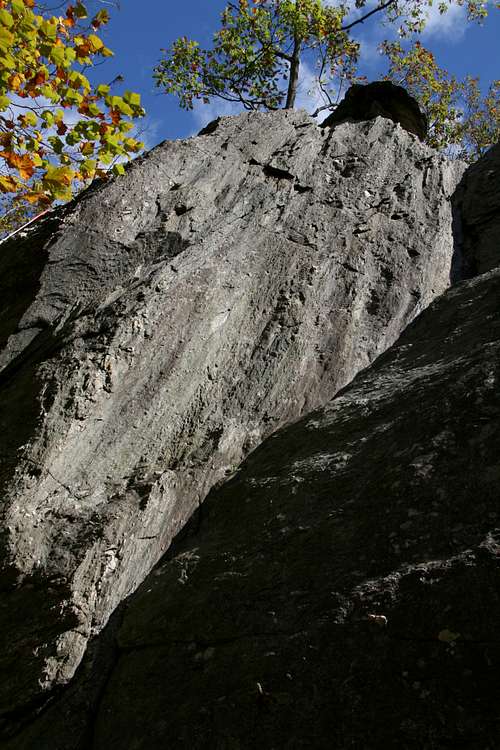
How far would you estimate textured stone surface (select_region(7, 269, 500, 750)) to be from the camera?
2609 mm

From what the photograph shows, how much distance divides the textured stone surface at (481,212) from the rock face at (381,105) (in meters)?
3.53

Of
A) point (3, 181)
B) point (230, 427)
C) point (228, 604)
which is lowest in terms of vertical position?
point (228, 604)

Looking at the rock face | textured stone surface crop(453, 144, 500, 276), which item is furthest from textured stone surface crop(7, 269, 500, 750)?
the rock face

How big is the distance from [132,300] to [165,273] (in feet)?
1.47

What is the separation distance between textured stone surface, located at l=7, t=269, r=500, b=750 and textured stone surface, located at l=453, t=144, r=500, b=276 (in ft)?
8.64

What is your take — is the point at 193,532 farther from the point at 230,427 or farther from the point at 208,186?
the point at 208,186

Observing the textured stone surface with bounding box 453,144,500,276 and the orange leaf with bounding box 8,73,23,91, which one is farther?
the orange leaf with bounding box 8,73,23,91

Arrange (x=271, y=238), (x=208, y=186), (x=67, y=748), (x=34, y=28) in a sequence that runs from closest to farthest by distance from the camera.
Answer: (x=67, y=748) < (x=271, y=238) < (x=208, y=186) < (x=34, y=28)

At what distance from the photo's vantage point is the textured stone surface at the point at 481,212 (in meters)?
6.93

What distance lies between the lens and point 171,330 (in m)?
5.78

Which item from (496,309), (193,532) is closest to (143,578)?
(193,532)

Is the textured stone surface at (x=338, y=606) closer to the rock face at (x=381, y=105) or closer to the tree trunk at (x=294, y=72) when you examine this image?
the rock face at (x=381, y=105)

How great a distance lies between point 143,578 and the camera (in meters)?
4.43

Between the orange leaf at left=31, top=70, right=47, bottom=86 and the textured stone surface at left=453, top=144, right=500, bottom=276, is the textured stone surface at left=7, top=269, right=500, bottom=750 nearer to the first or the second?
the textured stone surface at left=453, top=144, right=500, bottom=276
